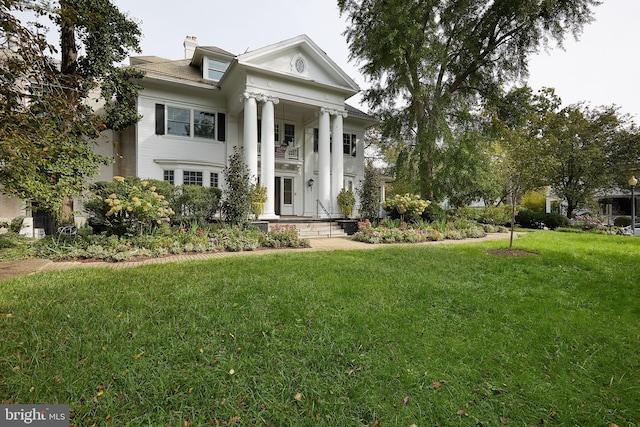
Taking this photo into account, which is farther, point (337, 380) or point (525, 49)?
point (525, 49)

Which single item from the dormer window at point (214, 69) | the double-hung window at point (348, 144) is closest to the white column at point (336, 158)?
the double-hung window at point (348, 144)

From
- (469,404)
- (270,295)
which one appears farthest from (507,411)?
(270,295)

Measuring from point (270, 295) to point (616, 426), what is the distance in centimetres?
340

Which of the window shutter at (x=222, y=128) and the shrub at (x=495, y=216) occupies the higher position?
the window shutter at (x=222, y=128)

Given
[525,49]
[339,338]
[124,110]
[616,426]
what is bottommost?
[616,426]

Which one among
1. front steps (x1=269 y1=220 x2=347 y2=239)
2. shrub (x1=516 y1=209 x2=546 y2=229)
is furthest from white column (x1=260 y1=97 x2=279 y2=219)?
shrub (x1=516 y1=209 x2=546 y2=229)

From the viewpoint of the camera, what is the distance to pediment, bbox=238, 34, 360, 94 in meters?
11.9

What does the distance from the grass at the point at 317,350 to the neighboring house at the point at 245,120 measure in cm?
804

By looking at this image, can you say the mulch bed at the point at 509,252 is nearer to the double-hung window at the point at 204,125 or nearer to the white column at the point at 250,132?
the white column at the point at 250,132

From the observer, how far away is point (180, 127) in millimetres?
13297

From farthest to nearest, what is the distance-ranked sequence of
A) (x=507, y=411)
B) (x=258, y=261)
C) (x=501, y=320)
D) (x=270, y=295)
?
(x=258, y=261), (x=270, y=295), (x=501, y=320), (x=507, y=411)

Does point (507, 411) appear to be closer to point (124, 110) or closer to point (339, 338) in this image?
point (339, 338)

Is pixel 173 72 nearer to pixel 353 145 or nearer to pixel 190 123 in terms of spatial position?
pixel 190 123

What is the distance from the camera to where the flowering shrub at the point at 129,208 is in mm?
7418
